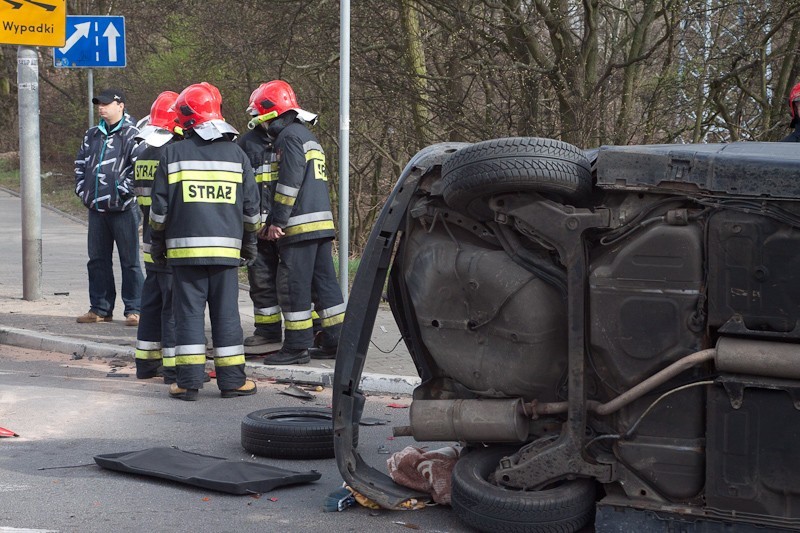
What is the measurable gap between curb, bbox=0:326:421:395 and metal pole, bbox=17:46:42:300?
1434 millimetres

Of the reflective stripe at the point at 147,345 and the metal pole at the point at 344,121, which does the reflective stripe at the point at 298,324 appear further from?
the reflective stripe at the point at 147,345

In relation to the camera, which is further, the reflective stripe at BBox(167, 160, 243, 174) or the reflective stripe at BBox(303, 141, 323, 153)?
the reflective stripe at BBox(303, 141, 323, 153)

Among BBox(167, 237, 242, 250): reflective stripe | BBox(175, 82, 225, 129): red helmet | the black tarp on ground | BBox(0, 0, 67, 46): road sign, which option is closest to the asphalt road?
the black tarp on ground

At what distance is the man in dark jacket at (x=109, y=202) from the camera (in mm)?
9625

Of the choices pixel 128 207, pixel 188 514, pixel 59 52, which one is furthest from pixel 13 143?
pixel 188 514

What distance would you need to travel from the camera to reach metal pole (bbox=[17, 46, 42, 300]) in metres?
10.8

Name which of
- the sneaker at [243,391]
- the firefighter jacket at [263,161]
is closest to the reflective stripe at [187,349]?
the sneaker at [243,391]

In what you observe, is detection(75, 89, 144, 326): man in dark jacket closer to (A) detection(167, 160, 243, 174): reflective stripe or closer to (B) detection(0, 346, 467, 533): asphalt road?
(B) detection(0, 346, 467, 533): asphalt road

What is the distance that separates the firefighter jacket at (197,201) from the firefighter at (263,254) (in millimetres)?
786

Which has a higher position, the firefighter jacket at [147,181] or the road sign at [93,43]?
the road sign at [93,43]

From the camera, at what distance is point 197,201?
7129 mm

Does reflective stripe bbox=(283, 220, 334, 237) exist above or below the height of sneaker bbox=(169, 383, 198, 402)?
above

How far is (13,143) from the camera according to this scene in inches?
1439

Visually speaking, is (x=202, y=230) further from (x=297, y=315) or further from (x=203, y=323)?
(x=297, y=315)
